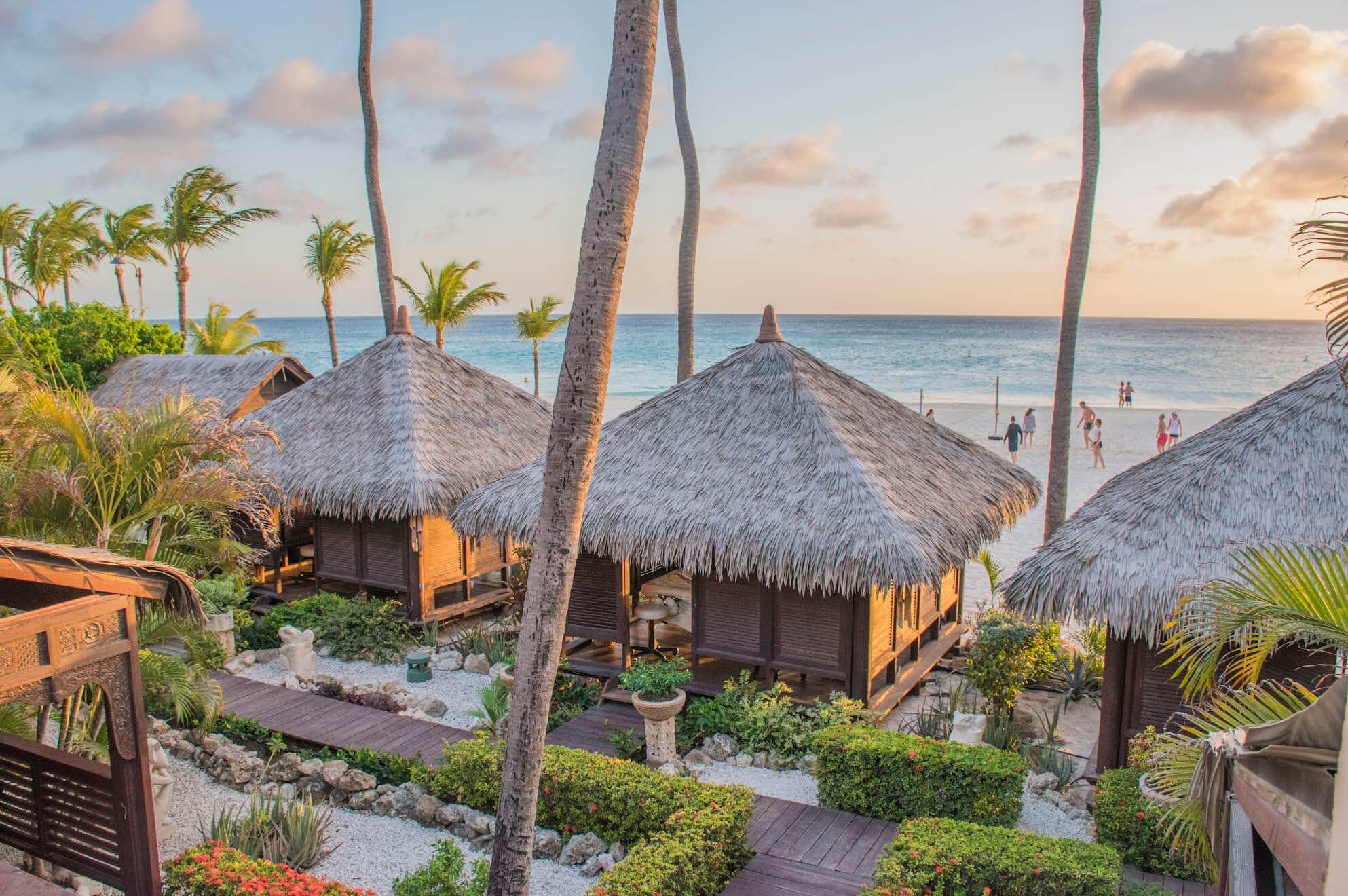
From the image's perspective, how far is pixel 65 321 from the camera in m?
22.0

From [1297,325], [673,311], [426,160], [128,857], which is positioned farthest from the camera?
[673,311]

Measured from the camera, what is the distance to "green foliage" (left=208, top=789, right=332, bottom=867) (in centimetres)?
681

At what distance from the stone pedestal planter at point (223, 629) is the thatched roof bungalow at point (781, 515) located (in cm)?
307

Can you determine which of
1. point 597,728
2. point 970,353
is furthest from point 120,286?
point 970,353

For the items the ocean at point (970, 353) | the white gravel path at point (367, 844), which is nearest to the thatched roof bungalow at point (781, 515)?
the white gravel path at point (367, 844)

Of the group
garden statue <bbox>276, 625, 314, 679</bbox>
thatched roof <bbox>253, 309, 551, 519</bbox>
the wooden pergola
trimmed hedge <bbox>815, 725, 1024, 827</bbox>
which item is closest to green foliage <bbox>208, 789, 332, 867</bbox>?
the wooden pergola

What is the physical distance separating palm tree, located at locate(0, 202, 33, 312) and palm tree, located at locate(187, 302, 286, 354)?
6139mm

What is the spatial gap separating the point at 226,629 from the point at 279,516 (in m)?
2.62

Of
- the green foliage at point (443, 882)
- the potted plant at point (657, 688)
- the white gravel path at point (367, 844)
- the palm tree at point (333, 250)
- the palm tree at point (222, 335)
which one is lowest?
the white gravel path at point (367, 844)

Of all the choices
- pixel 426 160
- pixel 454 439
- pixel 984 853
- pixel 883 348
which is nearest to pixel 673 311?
pixel 883 348

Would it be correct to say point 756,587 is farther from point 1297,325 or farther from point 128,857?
point 1297,325

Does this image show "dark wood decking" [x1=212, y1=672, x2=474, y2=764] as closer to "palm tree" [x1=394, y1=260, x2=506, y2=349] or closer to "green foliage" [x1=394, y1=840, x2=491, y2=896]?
"green foliage" [x1=394, y1=840, x2=491, y2=896]

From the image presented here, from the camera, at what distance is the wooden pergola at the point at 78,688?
478 cm

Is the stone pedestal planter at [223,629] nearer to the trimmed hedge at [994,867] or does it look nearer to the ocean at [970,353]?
the trimmed hedge at [994,867]
